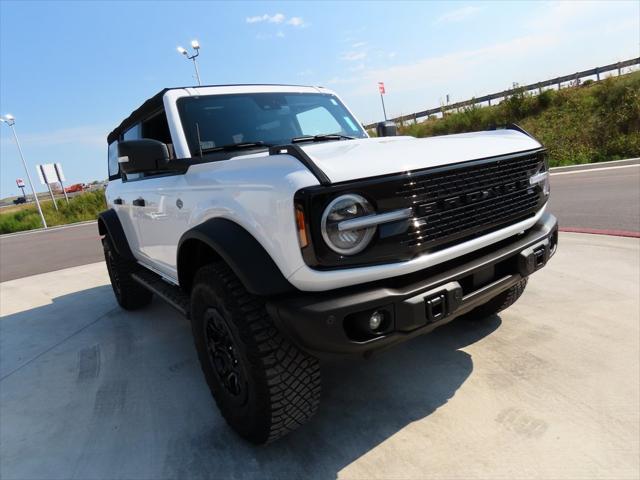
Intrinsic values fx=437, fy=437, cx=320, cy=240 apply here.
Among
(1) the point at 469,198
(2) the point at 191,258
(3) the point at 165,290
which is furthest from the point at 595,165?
(2) the point at 191,258

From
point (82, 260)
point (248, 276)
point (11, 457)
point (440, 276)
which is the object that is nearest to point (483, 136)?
point (440, 276)

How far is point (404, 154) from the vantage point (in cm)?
189

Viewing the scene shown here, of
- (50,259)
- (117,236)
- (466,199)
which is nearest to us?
(466,199)

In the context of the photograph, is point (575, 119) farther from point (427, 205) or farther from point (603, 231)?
point (427, 205)

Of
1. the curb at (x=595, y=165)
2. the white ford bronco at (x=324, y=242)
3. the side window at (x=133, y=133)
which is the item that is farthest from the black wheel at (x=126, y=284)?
the curb at (x=595, y=165)

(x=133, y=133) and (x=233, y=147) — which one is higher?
(x=133, y=133)

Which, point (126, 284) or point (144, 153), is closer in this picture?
point (144, 153)

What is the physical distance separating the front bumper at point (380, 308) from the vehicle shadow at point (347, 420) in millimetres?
604

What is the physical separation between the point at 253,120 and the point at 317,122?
530 millimetres

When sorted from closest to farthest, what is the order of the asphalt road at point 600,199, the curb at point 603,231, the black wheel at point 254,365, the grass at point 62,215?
1. the black wheel at point 254,365
2. the curb at point 603,231
3. the asphalt road at point 600,199
4. the grass at point 62,215

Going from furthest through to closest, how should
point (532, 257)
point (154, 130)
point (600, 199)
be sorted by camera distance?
point (600, 199)
point (154, 130)
point (532, 257)

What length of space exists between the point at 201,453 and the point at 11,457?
1056 mm

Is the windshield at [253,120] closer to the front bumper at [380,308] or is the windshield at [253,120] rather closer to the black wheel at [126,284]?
the front bumper at [380,308]

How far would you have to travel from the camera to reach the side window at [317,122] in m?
3.09
